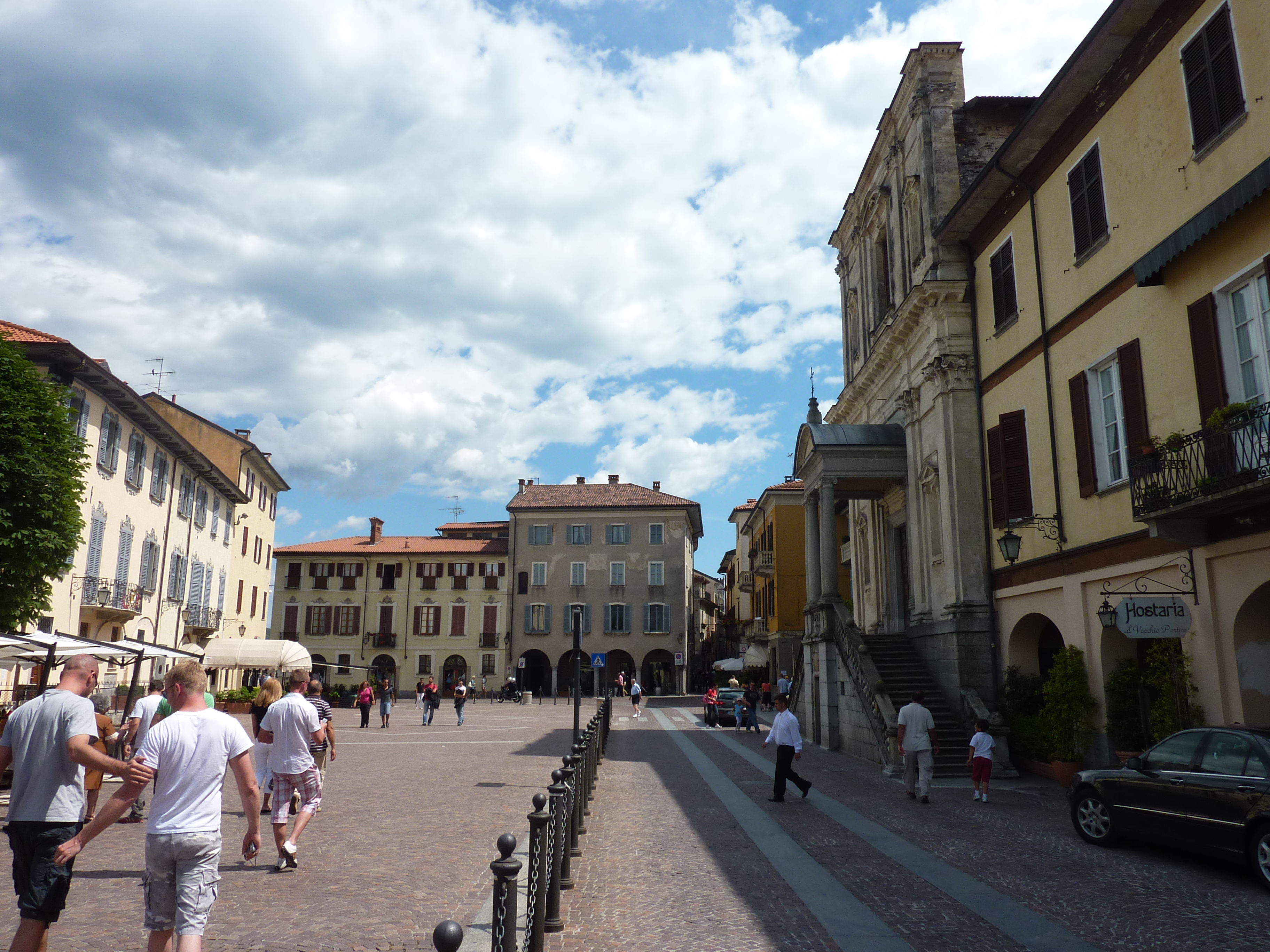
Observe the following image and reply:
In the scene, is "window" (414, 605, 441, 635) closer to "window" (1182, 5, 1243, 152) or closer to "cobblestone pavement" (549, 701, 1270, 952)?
"cobblestone pavement" (549, 701, 1270, 952)

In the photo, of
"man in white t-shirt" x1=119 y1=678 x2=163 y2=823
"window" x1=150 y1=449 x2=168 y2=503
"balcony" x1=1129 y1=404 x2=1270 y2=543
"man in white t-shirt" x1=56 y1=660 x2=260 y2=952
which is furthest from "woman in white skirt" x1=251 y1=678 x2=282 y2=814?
"window" x1=150 y1=449 x2=168 y2=503

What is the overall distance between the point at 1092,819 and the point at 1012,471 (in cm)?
854

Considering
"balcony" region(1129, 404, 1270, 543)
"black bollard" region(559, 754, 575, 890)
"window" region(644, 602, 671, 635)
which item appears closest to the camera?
"black bollard" region(559, 754, 575, 890)

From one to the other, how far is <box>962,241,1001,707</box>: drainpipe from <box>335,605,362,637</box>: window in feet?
165

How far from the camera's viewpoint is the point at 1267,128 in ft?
34.3

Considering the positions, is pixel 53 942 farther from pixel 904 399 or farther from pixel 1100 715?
pixel 904 399

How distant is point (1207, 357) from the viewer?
11.4m

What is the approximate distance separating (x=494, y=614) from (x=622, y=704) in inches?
642

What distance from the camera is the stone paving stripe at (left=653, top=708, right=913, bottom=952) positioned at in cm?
618

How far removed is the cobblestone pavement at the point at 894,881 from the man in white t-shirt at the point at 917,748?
0.86ft

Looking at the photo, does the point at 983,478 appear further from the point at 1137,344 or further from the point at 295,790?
the point at 295,790

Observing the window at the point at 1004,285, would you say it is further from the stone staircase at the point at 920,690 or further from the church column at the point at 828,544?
the stone staircase at the point at 920,690

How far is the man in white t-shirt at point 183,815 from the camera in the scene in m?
4.43

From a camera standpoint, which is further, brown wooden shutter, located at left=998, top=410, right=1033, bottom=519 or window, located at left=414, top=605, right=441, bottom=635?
window, located at left=414, top=605, right=441, bottom=635
